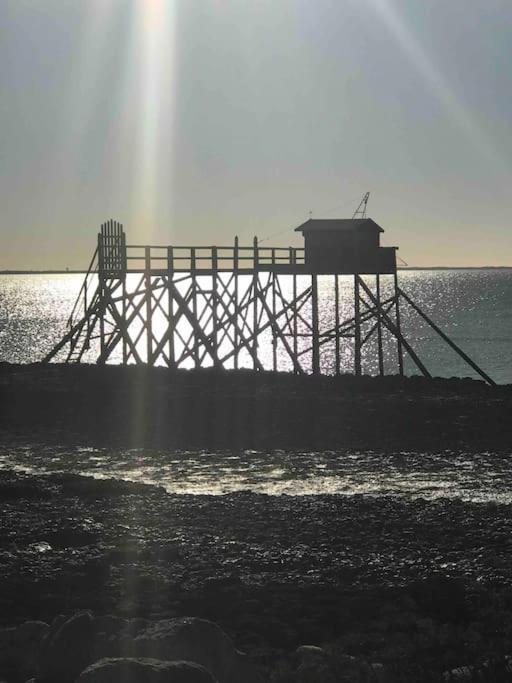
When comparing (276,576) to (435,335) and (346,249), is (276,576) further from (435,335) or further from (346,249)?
(435,335)

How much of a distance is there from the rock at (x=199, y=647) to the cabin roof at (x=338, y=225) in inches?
1235

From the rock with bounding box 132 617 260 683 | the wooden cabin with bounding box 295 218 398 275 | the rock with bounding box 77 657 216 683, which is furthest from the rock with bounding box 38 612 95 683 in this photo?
the wooden cabin with bounding box 295 218 398 275

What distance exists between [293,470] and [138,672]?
43.5ft

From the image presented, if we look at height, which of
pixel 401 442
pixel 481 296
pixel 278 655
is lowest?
pixel 278 655

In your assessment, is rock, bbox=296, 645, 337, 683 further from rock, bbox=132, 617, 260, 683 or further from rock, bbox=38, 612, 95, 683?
rock, bbox=38, 612, 95, 683

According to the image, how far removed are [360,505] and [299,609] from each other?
4.99m

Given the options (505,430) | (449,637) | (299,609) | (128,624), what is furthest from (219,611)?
(505,430)

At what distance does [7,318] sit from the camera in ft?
461

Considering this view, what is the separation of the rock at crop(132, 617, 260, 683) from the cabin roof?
103 ft

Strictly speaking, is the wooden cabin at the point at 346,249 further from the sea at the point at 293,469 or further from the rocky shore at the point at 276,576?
the rocky shore at the point at 276,576

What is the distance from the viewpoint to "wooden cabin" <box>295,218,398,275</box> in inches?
1506

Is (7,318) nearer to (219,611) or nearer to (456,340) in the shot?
(456,340)

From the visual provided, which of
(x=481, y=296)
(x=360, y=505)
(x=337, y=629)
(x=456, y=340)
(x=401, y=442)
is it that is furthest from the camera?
(x=481, y=296)

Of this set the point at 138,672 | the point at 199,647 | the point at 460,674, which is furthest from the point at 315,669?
the point at 138,672
